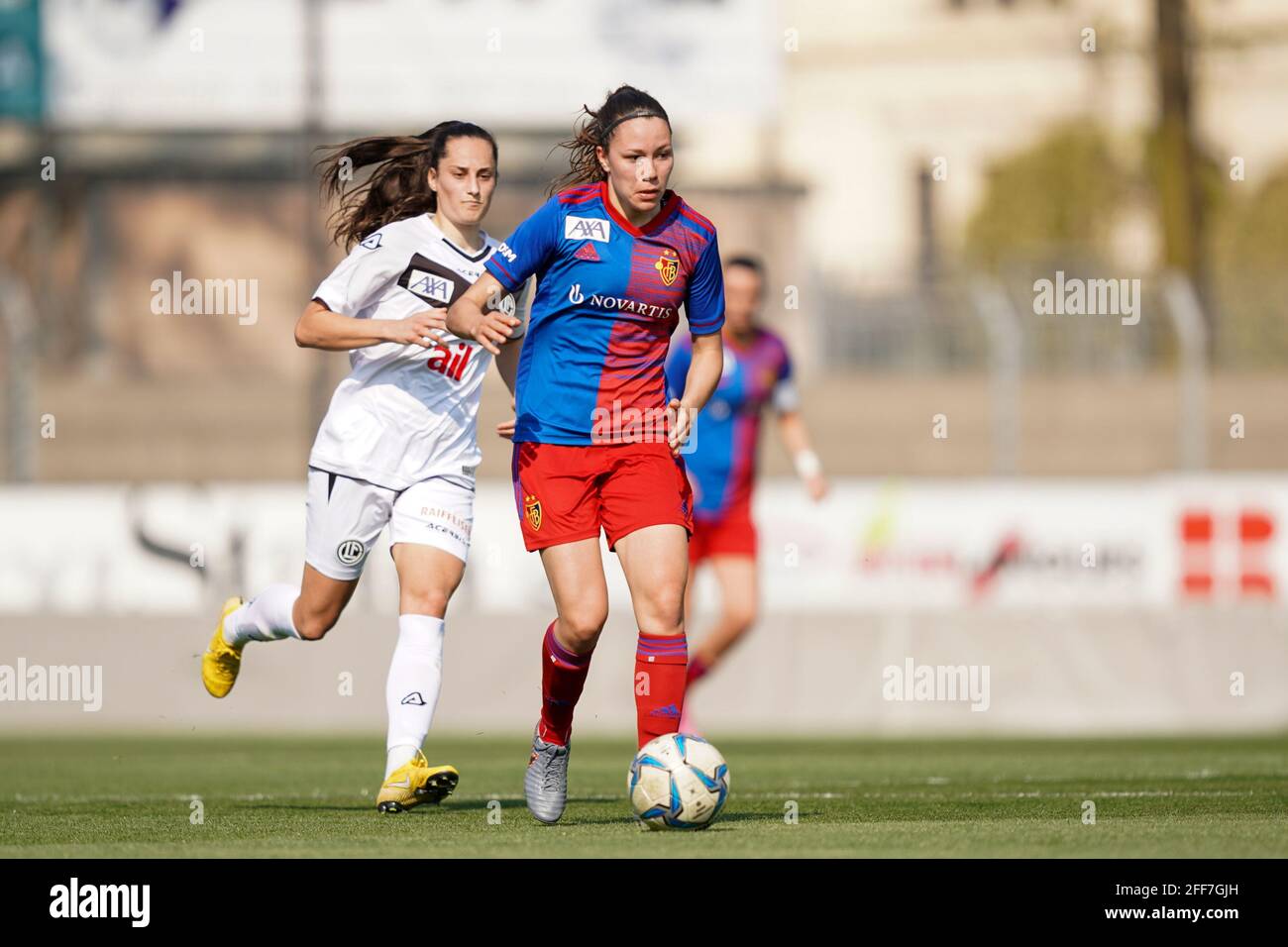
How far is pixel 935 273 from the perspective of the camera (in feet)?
84.5

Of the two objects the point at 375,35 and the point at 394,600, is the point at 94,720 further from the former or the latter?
the point at 375,35

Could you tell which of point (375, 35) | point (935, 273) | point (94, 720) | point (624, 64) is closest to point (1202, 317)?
point (935, 273)

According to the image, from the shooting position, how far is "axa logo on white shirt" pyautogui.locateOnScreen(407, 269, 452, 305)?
795cm

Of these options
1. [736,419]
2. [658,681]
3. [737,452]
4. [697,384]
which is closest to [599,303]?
[697,384]

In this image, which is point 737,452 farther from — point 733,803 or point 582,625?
point 582,625

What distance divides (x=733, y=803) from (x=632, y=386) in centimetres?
185

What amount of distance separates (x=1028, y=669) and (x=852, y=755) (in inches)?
131

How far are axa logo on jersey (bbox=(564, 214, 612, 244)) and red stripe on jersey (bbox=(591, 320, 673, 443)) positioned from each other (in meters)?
0.29

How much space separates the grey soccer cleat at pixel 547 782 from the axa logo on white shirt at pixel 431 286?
1.61m

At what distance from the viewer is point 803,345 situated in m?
25.2

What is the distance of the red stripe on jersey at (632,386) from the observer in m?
7.24
